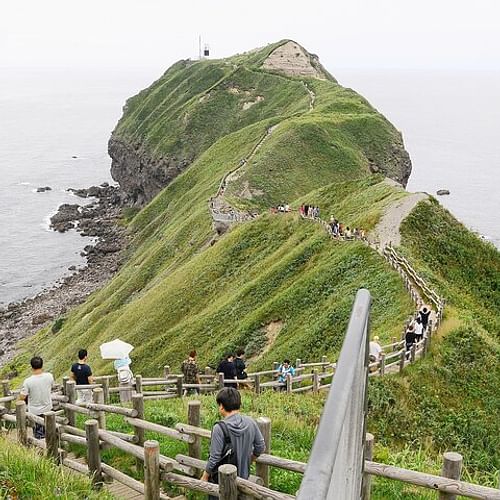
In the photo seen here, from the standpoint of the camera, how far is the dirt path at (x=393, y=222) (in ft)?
105

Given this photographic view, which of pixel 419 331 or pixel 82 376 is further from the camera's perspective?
pixel 419 331

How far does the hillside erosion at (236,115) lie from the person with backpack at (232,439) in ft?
219

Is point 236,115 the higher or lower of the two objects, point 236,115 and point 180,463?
the higher

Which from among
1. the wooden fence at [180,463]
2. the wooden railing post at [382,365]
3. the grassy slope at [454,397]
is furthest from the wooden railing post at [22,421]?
the wooden railing post at [382,365]

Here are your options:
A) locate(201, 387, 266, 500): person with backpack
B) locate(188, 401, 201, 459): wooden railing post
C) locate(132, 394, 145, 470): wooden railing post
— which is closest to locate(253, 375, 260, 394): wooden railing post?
locate(132, 394, 145, 470): wooden railing post

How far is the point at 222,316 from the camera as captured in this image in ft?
110

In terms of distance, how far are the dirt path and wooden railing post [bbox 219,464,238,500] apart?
25514 millimetres

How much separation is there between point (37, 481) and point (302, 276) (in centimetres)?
2522

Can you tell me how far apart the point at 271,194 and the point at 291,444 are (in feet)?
175

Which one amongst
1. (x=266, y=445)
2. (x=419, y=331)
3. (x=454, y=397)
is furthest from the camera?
(x=419, y=331)

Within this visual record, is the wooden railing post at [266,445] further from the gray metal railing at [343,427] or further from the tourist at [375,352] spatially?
the tourist at [375,352]

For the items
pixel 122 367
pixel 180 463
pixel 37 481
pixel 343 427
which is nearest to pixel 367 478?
pixel 180 463

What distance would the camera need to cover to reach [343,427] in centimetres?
288

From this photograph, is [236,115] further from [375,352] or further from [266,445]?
[266,445]
